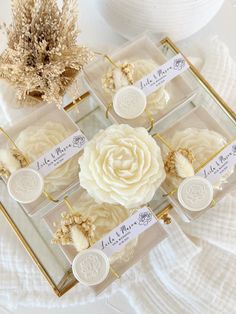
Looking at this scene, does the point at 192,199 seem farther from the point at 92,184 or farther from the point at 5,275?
the point at 5,275

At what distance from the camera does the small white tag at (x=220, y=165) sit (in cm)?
58

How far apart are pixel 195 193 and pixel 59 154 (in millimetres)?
188

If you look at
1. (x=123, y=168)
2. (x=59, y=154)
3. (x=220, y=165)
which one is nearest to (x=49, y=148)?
(x=59, y=154)

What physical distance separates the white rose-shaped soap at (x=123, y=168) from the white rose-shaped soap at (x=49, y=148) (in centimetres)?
6

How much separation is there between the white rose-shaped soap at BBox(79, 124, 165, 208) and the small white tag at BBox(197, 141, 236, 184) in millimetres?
69

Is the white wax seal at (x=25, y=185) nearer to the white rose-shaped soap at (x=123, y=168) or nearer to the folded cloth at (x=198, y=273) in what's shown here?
the white rose-shaped soap at (x=123, y=168)

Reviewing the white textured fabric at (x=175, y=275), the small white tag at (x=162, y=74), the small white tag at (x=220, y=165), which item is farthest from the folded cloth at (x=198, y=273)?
the small white tag at (x=162, y=74)

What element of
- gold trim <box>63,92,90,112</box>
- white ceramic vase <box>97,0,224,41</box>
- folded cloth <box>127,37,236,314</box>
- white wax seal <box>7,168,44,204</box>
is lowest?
folded cloth <box>127,37,236,314</box>

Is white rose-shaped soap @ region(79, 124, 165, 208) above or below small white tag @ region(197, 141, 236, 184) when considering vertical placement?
above

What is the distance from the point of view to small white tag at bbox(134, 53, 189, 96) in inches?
24.0

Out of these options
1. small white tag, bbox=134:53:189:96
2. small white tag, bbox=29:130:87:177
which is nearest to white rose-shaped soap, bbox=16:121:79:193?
small white tag, bbox=29:130:87:177

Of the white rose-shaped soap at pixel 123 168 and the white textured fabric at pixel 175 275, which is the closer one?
the white rose-shaped soap at pixel 123 168

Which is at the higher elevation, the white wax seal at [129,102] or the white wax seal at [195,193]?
the white wax seal at [129,102]

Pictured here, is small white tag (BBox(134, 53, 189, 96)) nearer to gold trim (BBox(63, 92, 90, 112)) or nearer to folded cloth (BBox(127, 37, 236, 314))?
gold trim (BBox(63, 92, 90, 112))
